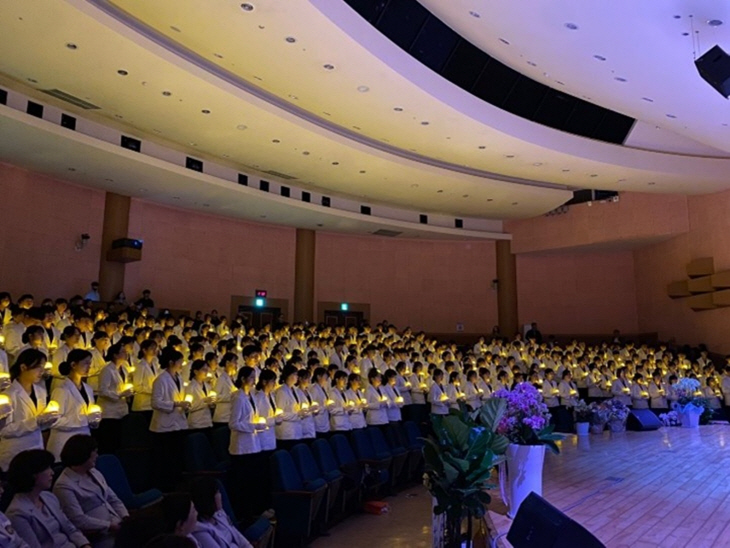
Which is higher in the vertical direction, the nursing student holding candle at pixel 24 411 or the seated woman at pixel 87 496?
the nursing student holding candle at pixel 24 411

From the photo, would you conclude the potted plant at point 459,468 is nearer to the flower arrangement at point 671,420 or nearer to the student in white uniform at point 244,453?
the student in white uniform at point 244,453

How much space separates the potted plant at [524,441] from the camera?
→ 3627 millimetres

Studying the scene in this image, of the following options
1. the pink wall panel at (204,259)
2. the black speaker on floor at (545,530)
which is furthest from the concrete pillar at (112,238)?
the black speaker on floor at (545,530)

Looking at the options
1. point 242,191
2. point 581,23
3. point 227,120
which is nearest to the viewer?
point 581,23

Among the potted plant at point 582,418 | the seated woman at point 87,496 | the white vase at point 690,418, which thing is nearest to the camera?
the seated woman at point 87,496

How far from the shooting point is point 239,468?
4.95 m

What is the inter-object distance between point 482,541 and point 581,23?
5627 mm

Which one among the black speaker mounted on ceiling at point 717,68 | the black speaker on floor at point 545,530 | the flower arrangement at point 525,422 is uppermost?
the black speaker mounted on ceiling at point 717,68

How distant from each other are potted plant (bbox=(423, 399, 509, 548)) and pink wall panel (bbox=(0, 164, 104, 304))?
388 inches

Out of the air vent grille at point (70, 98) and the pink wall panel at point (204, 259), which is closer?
the air vent grille at point (70, 98)

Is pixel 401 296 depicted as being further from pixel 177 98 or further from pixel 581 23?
pixel 581 23

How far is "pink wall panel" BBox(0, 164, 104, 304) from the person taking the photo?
10.3 metres

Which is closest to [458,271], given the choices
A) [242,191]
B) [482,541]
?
[242,191]

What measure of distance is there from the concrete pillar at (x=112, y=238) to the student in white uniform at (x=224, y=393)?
7.02m
